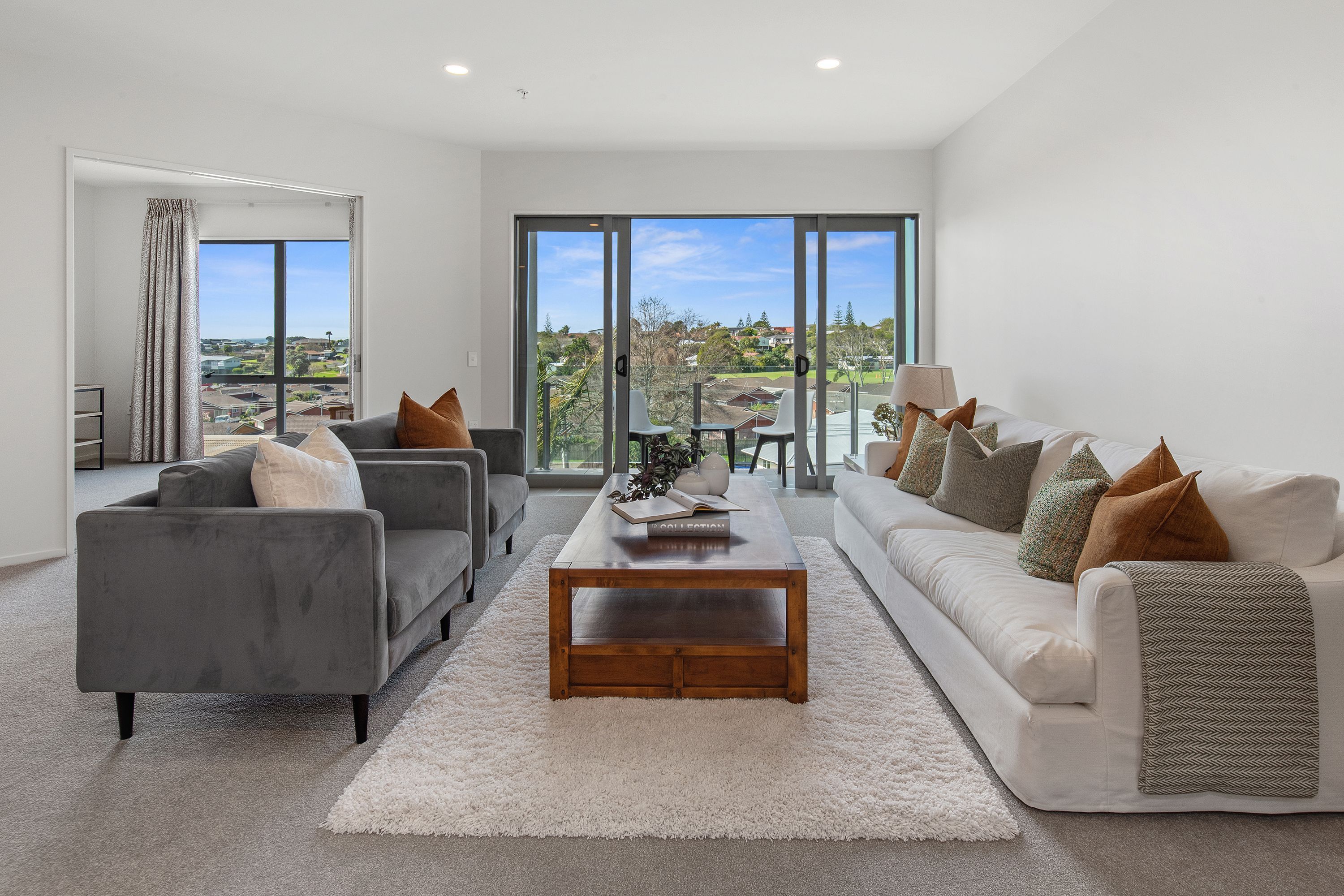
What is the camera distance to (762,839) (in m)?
1.71

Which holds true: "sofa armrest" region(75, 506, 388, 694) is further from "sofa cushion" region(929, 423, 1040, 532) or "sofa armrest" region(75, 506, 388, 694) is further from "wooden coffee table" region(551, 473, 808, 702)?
"sofa cushion" region(929, 423, 1040, 532)

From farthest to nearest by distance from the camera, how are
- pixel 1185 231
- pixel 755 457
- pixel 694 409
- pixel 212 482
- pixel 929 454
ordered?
pixel 755 457 < pixel 694 409 < pixel 929 454 < pixel 1185 231 < pixel 212 482

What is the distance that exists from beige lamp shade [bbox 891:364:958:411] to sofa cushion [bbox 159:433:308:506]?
3607mm

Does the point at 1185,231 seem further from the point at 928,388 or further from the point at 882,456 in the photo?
the point at 928,388

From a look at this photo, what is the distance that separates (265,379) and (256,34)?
342cm

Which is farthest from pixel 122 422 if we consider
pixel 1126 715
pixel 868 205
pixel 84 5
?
pixel 1126 715

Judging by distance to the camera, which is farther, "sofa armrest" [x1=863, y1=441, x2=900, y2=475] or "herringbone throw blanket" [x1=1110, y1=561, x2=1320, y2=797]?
"sofa armrest" [x1=863, y1=441, x2=900, y2=475]

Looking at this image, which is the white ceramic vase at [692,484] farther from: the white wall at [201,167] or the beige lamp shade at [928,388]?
the white wall at [201,167]

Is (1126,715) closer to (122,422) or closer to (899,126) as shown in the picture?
(899,126)

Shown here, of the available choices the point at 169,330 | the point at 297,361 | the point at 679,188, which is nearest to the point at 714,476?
the point at 679,188

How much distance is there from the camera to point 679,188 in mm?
6172

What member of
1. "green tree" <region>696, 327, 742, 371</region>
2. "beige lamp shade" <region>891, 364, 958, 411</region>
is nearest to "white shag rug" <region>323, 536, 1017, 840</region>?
"beige lamp shade" <region>891, 364, 958, 411</region>

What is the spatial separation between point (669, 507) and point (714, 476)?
47 cm

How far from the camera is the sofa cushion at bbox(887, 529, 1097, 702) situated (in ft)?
5.94
